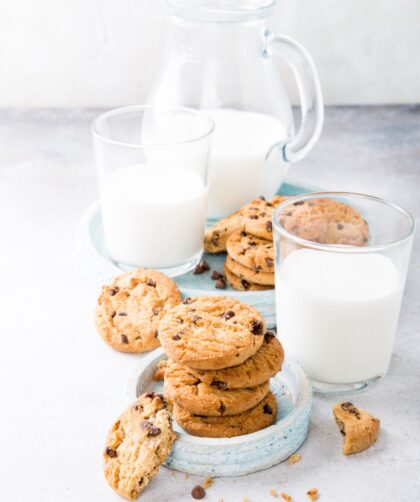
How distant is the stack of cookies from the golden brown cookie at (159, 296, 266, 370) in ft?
0.79

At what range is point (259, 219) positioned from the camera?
5.05 ft

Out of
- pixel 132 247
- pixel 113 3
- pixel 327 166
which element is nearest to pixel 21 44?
pixel 113 3

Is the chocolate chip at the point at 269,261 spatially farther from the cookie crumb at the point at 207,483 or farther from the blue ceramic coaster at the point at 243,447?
the cookie crumb at the point at 207,483

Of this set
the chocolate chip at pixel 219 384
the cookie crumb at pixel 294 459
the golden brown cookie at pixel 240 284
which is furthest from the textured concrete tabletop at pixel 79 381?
the golden brown cookie at pixel 240 284

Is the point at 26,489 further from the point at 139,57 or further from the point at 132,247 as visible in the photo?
the point at 139,57

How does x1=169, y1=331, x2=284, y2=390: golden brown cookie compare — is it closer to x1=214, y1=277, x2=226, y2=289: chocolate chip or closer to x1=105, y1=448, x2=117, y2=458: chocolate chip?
x1=105, y1=448, x2=117, y2=458: chocolate chip

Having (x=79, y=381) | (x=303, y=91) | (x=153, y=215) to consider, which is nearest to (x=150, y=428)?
(x=79, y=381)

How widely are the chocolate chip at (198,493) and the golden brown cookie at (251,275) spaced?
455mm

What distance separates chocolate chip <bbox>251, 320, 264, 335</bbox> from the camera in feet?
3.89

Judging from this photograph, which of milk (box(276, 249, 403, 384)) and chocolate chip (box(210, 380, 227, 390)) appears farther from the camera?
milk (box(276, 249, 403, 384))

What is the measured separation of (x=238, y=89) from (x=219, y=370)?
75cm

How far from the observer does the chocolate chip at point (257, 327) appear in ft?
3.89

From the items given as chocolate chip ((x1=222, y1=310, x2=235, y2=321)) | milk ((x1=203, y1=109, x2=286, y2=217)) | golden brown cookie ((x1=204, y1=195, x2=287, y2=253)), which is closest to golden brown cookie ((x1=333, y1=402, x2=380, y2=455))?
chocolate chip ((x1=222, y1=310, x2=235, y2=321))

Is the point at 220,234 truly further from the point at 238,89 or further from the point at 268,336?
the point at 268,336
